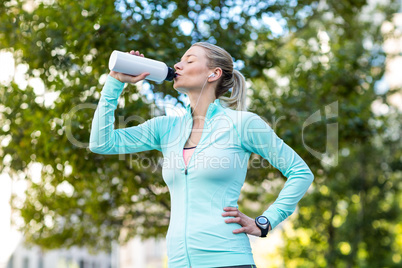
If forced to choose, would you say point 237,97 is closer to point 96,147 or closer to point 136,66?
point 136,66

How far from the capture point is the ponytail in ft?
8.75

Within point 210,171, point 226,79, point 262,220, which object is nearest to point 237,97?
point 226,79

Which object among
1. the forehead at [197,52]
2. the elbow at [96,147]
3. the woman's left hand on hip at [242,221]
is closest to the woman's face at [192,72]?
the forehead at [197,52]

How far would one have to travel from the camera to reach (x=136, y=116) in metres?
6.11

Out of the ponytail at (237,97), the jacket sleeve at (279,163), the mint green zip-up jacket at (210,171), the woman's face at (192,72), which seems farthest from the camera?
the ponytail at (237,97)

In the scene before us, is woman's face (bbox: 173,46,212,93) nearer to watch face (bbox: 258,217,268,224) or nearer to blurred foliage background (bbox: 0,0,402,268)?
watch face (bbox: 258,217,268,224)

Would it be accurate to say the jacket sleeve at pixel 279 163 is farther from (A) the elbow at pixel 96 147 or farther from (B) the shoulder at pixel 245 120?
(A) the elbow at pixel 96 147

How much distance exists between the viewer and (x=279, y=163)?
2391 millimetres

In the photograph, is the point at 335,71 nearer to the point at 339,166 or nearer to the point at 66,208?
the point at 339,166

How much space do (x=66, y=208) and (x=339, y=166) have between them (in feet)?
22.7

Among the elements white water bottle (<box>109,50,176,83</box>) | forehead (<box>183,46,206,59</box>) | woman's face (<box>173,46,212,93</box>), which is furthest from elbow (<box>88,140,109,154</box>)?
forehead (<box>183,46,206,59</box>)

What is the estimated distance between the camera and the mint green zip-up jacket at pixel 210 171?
2.21 m

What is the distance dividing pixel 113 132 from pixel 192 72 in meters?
0.49

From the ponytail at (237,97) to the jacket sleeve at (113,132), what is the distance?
362mm
